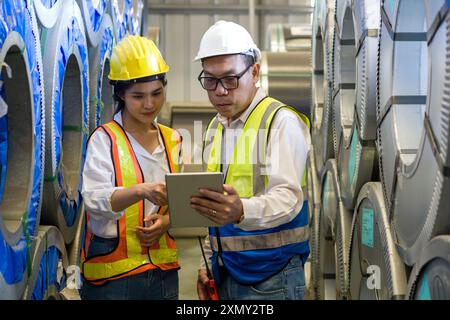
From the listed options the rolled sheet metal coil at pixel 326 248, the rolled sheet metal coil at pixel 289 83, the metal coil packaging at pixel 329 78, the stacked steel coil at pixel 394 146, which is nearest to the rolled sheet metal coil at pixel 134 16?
the rolled sheet metal coil at pixel 289 83

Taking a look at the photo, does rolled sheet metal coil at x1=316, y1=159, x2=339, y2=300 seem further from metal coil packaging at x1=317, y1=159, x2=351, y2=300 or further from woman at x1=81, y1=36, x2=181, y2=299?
woman at x1=81, y1=36, x2=181, y2=299

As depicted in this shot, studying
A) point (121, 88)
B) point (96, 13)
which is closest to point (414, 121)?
point (121, 88)

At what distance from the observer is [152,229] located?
210 cm

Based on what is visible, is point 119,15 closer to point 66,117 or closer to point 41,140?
point 66,117

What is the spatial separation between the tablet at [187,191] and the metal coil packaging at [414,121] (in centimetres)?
54

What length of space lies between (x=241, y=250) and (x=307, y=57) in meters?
4.15

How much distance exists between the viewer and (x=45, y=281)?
2365mm

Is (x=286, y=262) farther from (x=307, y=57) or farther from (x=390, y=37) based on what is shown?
(x=307, y=57)

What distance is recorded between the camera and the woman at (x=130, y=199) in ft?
6.78

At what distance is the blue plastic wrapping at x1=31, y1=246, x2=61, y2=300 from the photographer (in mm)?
2246

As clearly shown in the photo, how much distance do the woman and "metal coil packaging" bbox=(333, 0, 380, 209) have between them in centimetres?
76

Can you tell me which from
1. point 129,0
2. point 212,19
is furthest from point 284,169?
point 212,19

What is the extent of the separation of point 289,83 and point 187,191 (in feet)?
12.9

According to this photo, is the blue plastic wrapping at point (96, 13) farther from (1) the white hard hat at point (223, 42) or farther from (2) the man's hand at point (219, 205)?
(2) the man's hand at point (219, 205)
